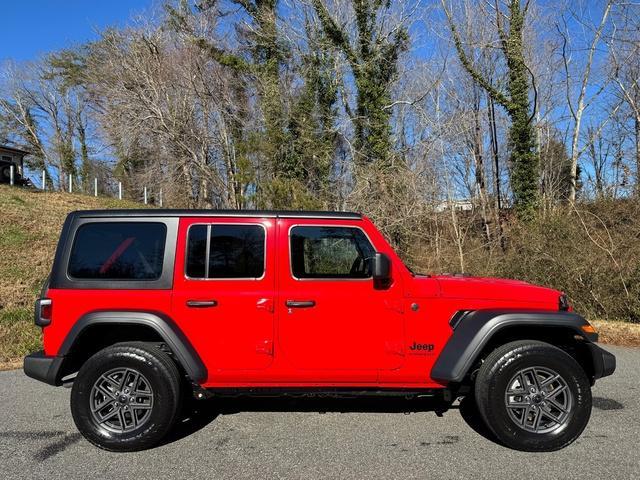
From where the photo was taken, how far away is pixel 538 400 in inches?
149

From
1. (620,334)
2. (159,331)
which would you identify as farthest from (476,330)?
(620,334)

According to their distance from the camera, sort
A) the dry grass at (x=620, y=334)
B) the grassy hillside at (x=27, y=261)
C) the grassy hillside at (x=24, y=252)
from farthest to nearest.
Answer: the grassy hillside at (x=24, y=252) → the grassy hillside at (x=27, y=261) → the dry grass at (x=620, y=334)

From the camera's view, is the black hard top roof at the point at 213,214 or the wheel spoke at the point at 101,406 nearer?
the wheel spoke at the point at 101,406

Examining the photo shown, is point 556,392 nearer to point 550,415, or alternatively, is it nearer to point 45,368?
point 550,415

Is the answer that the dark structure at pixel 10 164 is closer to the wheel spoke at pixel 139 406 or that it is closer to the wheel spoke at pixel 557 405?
the wheel spoke at pixel 139 406

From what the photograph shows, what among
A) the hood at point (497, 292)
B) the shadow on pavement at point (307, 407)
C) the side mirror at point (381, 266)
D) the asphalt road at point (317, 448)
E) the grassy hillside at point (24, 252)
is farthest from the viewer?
the grassy hillside at point (24, 252)

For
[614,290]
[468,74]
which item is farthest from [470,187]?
[614,290]

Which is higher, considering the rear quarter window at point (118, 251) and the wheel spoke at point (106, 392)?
the rear quarter window at point (118, 251)

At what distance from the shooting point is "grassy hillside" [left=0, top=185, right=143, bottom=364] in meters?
7.90

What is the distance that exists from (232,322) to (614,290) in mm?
7798

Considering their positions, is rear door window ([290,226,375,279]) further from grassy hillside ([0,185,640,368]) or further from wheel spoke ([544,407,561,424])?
grassy hillside ([0,185,640,368])

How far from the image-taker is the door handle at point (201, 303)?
3.88 metres

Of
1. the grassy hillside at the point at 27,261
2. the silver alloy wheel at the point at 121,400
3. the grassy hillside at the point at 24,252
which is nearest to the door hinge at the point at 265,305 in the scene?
the silver alloy wheel at the point at 121,400

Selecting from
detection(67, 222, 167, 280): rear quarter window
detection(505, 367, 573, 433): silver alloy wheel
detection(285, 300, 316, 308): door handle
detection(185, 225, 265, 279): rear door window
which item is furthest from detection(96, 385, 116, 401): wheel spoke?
detection(505, 367, 573, 433): silver alloy wheel
